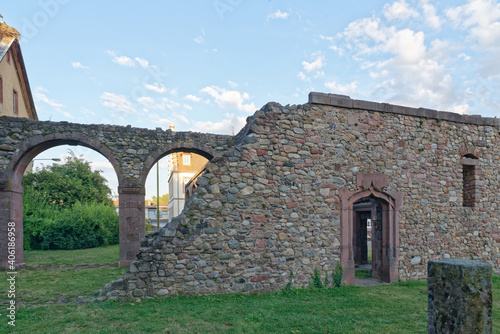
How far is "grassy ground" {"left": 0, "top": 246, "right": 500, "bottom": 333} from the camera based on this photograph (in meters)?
5.04

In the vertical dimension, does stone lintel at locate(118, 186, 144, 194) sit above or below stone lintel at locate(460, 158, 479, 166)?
below

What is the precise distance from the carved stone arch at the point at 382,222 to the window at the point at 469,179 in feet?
9.31

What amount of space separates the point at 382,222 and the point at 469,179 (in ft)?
11.3

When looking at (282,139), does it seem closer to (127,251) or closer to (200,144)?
(200,144)

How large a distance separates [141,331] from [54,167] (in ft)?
101

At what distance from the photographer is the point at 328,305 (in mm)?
6355

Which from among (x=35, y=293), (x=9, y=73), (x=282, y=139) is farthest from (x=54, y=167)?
(x=282, y=139)

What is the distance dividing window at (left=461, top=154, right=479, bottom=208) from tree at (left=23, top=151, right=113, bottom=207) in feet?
78.9

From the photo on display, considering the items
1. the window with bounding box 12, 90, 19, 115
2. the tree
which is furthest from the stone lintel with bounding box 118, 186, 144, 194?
the tree

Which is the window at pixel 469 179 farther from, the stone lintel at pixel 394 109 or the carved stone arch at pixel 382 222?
the carved stone arch at pixel 382 222

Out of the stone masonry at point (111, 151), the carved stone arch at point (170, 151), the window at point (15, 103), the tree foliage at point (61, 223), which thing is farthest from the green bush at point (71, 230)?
the carved stone arch at point (170, 151)

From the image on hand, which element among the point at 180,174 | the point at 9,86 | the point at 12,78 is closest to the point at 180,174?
the point at 180,174

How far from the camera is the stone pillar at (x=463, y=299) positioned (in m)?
2.80

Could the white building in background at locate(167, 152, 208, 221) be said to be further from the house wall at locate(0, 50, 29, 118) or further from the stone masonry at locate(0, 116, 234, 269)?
the stone masonry at locate(0, 116, 234, 269)
